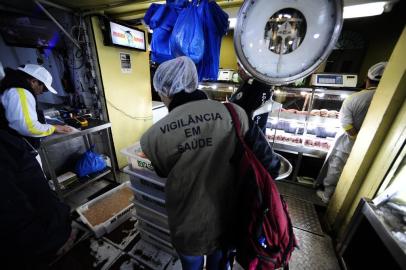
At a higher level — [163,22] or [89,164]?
[163,22]

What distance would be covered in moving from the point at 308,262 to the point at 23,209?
115 inches

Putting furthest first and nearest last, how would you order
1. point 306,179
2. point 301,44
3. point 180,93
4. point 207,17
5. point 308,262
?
point 306,179 → point 308,262 → point 207,17 → point 180,93 → point 301,44

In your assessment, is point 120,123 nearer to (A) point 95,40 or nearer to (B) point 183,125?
(A) point 95,40

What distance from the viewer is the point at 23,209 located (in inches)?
61.1

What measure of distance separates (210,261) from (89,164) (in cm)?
245

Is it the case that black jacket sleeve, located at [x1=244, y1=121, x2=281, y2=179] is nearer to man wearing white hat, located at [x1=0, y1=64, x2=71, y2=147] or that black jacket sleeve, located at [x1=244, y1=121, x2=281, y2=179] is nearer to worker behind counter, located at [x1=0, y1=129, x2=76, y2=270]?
worker behind counter, located at [x1=0, y1=129, x2=76, y2=270]

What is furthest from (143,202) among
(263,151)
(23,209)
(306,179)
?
(306,179)

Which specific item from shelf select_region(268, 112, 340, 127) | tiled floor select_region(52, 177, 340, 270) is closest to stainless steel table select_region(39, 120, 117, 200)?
tiled floor select_region(52, 177, 340, 270)

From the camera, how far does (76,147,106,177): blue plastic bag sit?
2.84m

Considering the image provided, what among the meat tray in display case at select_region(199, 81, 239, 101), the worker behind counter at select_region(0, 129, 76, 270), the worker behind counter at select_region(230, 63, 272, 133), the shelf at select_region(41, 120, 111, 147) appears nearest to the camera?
the worker behind counter at select_region(230, 63, 272, 133)

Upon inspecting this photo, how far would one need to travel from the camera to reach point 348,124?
8.26ft

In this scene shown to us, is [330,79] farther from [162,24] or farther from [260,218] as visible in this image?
[260,218]

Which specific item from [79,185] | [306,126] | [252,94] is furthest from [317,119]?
[79,185]

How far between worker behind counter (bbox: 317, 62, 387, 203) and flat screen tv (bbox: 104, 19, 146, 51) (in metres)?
3.64
